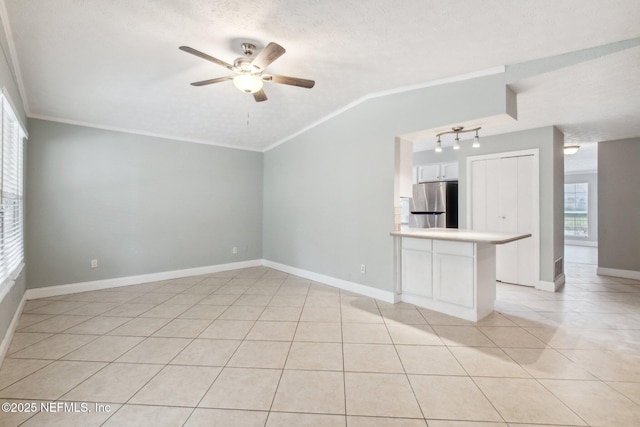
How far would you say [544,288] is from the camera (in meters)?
4.00

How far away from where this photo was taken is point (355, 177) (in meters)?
3.88

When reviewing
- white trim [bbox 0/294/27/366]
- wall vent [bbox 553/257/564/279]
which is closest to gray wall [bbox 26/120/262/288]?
white trim [bbox 0/294/27/366]

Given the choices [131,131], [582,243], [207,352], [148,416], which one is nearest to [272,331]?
[207,352]

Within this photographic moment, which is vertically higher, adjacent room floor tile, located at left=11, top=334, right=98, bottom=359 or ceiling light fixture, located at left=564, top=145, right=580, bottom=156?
ceiling light fixture, located at left=564, top=145, right=580, bottom=156

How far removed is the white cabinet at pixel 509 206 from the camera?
4152 mm

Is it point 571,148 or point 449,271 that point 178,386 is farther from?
point 571,148

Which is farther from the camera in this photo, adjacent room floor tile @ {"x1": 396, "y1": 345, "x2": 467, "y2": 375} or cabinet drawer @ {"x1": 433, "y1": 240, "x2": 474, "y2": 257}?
cabinet drawer @ {"x1": 433, "y1": 240, "x2": 474, "y2": 257}

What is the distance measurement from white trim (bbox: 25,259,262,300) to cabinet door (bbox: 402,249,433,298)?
334cm

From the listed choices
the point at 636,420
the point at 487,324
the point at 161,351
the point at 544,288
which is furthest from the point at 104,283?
the point at 544,288

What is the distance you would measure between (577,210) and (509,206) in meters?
7.00

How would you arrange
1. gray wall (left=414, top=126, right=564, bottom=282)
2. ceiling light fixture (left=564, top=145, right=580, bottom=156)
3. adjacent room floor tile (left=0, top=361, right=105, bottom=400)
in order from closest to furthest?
adjacent room floor tile (left=0, top=361, right=105, bottom=400), gray wall (left=414, top=126, right=564, bottom=282), ceiling light fixture (left=564, top=145, right=580, bottom=156)

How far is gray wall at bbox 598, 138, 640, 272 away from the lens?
4.66 meters

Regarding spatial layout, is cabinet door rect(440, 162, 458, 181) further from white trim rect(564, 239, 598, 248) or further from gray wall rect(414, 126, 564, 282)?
white trim rect(564, 239, 598, 248)

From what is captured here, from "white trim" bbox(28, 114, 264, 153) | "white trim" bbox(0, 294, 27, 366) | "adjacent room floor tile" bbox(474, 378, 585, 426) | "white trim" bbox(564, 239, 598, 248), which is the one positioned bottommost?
"adjacent room floor tile" bbox(474, 378, 585, 426)
